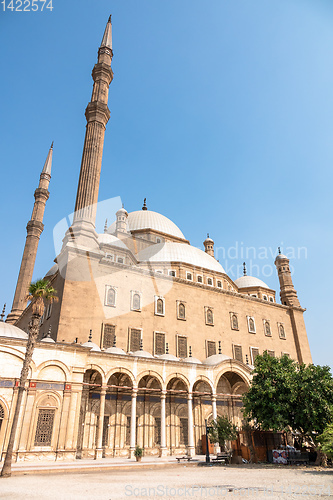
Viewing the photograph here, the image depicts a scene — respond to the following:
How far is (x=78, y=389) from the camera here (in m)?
17.8

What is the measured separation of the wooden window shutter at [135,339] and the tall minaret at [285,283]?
1873cm

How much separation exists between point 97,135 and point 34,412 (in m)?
21.5

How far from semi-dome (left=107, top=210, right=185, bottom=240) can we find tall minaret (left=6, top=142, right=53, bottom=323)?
8143 mm

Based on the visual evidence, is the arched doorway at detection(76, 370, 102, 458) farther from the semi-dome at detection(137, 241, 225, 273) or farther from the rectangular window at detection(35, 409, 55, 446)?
the semi-dome at detection(137, 241, 225, 273)

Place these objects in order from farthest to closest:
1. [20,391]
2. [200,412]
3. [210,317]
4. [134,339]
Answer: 1. [210,317]
2. [200,412]
3. [134,339]
4. [20,391]

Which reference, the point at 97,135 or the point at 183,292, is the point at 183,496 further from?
the point at 97,135

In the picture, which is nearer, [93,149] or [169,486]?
[169,486]

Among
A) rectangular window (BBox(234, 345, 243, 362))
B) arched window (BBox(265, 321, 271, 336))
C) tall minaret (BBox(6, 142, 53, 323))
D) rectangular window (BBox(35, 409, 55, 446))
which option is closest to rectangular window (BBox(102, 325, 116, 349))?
rectangular window (BBox(35, 409, 55, 446))

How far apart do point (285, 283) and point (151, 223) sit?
51.8 feet

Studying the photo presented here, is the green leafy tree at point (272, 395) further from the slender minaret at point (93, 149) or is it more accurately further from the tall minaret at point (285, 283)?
the tall minaret at point (285, 283)

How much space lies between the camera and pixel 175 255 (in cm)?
3397

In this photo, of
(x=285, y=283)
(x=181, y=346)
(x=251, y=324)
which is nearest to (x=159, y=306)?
(x=181, y=346)

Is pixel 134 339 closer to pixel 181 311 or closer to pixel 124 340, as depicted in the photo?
pixel 124 340

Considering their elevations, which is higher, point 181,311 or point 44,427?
point 181,311
